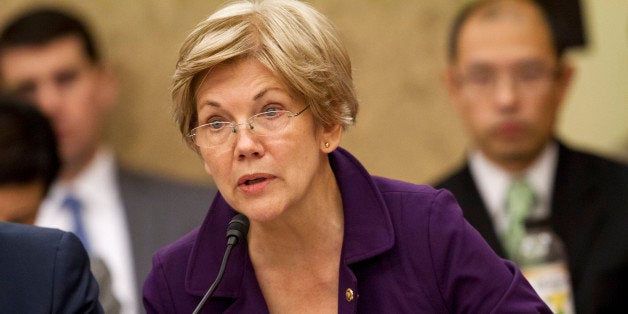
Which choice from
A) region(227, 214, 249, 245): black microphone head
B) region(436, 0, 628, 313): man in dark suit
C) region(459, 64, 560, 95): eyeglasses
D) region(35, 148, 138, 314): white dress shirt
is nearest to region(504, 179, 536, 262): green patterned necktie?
region(436, 0, 628, 313): man in dark suit

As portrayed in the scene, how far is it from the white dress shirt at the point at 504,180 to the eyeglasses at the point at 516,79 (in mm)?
266

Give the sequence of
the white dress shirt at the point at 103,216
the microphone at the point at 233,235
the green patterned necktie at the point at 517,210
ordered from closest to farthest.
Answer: the microphone at the point at 233,235 → the green patterned necktie at the point at 517,210 → the white dress shirt at the point at 103,216

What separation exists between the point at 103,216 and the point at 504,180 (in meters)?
1.84


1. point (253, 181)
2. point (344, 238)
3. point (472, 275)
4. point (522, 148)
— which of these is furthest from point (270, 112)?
point (522, 148)

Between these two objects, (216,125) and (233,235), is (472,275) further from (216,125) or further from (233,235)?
(216,125)

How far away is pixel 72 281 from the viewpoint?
8.89 feet

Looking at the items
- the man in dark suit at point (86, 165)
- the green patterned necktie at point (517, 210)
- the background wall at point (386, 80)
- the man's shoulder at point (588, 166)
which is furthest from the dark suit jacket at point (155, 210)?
the man's shoulder at point (588, 166)

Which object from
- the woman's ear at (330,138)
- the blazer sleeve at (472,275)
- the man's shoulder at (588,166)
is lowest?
the man's shoulder at (588,166)

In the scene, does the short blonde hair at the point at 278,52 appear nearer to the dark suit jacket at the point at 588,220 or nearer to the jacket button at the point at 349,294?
the jacket button at the point at 349,294

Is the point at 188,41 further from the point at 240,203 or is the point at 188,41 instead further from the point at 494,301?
the point at 494,301

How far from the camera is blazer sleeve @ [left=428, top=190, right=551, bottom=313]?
2691 mm

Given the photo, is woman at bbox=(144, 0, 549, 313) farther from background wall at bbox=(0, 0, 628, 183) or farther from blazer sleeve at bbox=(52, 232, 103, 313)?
background wall at bbox=(0, 0, 628, 183)

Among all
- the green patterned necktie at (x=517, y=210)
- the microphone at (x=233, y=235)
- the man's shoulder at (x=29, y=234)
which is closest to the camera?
the microphone at (x=233, y=235)

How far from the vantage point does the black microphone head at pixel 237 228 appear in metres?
2.71
